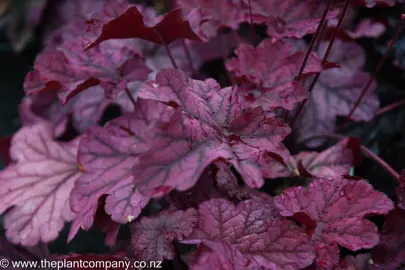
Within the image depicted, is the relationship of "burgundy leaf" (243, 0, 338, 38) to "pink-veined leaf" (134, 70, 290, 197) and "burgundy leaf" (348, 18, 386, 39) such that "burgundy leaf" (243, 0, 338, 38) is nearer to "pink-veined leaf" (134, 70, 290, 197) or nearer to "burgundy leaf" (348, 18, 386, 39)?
"burgundy leaf" (348, 18, 386, 39)

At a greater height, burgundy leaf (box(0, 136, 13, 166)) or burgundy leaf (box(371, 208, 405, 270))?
burgundy leaf (box(371, 208, 405, 270))

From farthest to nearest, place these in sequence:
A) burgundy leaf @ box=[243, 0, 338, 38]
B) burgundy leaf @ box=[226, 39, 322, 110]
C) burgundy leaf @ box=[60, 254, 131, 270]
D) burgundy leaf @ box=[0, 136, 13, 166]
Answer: burgundy leaf @ box=[0, 136, 13, 166], burgundy leaf @ box=[243, 0, 338, 38], burgundy leaf @ box=[226, 39, 322, 110], burgundy leaf @ box=[60, 254, 131, 270]

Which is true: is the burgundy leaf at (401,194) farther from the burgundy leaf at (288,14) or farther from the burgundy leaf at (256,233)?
the burgundy leaf at (288,14)

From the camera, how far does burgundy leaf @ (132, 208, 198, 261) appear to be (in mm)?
727

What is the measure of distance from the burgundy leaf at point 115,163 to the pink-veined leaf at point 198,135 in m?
0.13

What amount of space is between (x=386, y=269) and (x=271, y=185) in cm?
33

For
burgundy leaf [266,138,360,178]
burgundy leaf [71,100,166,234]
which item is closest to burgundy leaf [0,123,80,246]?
burgundy leaf [71,100,166,234]

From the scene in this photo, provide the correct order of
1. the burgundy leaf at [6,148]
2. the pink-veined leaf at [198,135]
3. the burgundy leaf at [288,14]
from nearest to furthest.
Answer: the pink-veined leaf at [198,135] < the burgundy leaf at [288,14] < the burgundy leaf at [6,148]

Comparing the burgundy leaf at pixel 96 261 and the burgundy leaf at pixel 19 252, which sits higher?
the burgundy leaf at pixel 96 261

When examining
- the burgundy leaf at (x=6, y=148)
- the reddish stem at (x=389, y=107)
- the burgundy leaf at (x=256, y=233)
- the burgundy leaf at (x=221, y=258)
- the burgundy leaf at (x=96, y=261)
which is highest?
the burgundy leaf at (x=221, y=258)

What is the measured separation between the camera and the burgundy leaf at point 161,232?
0.73m

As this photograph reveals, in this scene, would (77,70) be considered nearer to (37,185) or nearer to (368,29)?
(37,185)

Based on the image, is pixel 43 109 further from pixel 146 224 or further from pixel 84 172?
pixel 146 224

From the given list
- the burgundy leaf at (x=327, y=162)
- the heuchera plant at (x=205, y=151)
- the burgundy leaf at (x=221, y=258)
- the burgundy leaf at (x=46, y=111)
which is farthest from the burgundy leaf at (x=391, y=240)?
the burgundy leaf at (x=46, y=111)
